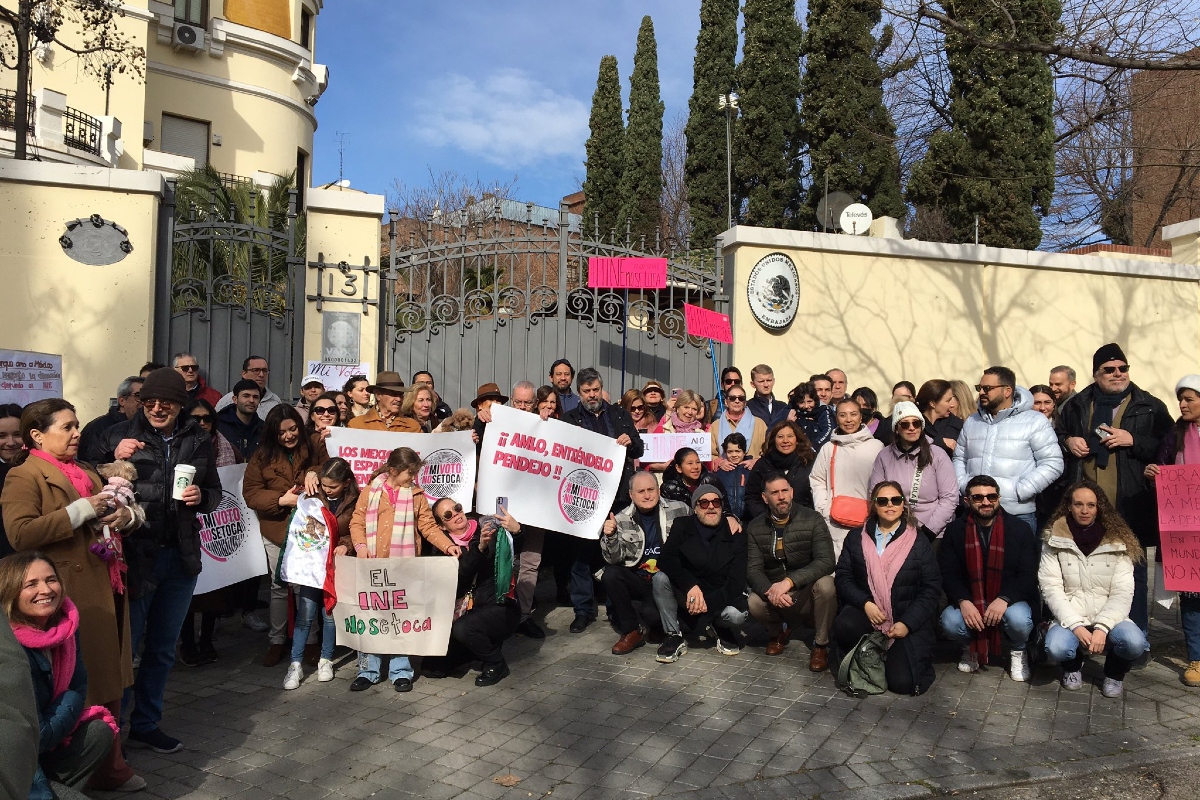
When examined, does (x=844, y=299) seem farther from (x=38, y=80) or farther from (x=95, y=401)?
(x=38, y=80)

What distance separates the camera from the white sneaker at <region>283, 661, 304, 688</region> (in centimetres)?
610

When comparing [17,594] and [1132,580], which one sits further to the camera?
[1132,580]

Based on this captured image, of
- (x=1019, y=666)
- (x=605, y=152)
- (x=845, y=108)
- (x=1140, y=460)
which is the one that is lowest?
(x=1019, y=666)

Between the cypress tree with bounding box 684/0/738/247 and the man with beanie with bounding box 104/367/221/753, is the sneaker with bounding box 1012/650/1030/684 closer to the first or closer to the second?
the man with beanie with bounding box 104/367/221/753

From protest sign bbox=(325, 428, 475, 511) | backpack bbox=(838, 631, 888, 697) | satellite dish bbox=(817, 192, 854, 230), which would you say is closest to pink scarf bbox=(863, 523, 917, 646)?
backpack bbox=(838, 631, 888, 697)

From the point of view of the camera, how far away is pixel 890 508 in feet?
20.6

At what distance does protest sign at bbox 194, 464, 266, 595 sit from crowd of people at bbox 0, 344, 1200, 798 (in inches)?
4.3

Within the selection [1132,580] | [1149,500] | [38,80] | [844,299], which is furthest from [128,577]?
[38,80]

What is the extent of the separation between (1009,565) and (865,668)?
1264 mm

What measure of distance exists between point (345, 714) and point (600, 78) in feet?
103

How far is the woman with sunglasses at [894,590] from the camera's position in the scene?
6094 millimetres

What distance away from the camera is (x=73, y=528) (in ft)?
14.1

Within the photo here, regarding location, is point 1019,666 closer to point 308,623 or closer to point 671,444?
point 671,444

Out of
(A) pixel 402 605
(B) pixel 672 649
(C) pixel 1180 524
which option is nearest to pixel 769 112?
(C) pixel 1180 524
